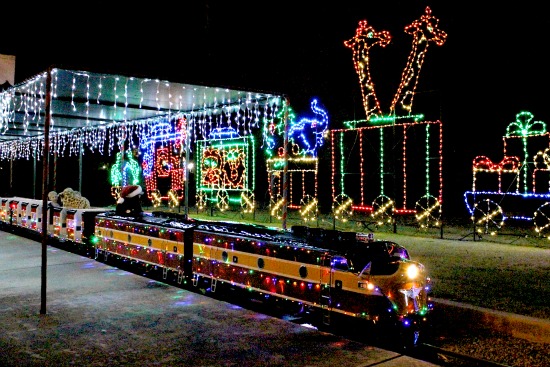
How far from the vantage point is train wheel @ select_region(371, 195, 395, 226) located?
18.4m

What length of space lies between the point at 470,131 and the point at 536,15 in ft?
12.5

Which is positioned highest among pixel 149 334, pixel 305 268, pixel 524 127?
pixel 524 127

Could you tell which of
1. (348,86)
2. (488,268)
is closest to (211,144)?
(348,86)

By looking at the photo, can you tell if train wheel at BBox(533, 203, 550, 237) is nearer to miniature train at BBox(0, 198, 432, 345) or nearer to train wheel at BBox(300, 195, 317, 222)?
train wheel at BBox(300, 195, 317, 222)

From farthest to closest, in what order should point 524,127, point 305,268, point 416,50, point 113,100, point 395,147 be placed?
1. point 395,147
2. point 416,50
3. point 524,127
4. point 113,100
5. point 305,268

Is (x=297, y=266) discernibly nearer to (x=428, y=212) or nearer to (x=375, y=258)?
(x=375, y=258)

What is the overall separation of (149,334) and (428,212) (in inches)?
494

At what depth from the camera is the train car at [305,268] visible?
611cm

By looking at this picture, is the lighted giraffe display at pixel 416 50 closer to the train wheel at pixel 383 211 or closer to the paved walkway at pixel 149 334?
the train wheel at pixel 383 211

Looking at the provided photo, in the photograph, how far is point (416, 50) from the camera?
18406 mm

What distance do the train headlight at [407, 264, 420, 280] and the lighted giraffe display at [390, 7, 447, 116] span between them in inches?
478

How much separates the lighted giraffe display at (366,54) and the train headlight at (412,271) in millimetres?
13058

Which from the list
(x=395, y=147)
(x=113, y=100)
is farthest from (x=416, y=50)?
(x=113, y=100)

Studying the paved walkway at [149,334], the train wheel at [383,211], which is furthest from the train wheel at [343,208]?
the paved walkway at [149,334]
